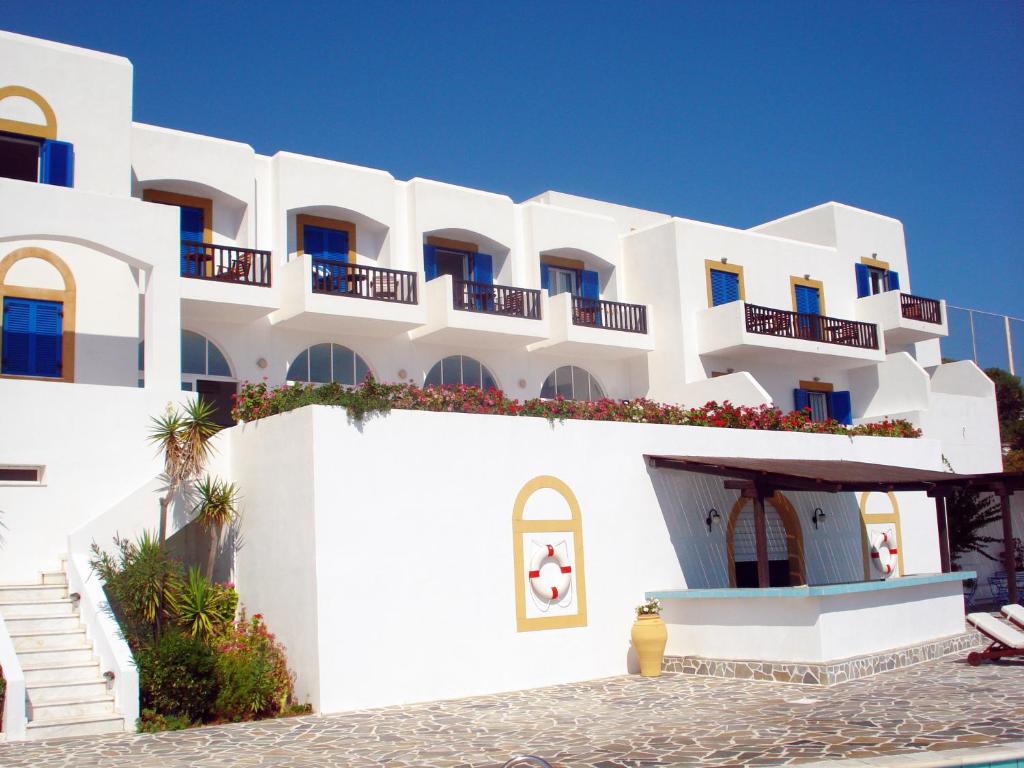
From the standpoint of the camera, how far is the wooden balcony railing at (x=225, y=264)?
19.8 m

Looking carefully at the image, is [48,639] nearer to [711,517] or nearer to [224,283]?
[224,283]

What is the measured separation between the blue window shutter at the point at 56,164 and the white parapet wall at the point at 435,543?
235 inches

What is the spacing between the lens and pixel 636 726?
38.6 ft

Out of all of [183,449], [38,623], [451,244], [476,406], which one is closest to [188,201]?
[451,244]

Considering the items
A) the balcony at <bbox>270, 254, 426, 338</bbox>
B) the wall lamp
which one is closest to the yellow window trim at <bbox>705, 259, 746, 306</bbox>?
the balcony at <bbox>270, 254, 426, 338</bbox>

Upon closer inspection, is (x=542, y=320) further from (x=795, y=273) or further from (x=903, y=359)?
(x=903, y=359)

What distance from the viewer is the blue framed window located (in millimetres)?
17734

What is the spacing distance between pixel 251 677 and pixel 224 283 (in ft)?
28.7

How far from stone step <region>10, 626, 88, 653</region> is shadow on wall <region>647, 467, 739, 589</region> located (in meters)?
8.77

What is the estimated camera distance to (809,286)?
29.2m

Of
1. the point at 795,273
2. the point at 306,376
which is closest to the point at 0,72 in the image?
the point at 306,376

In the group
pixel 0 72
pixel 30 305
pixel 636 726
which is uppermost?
pixel 0 72

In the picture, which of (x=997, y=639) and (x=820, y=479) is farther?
(x=820, y=479)

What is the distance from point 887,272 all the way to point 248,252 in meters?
19.9
